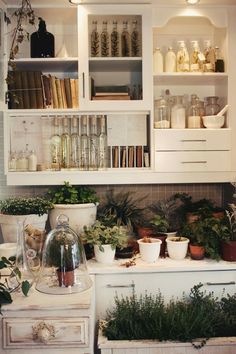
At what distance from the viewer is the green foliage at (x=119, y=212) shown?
9.11 ft

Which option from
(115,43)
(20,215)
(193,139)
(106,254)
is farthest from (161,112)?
(20,215)

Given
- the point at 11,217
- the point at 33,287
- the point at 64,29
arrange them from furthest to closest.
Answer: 1. the point at 64,29
2. the point at 11,217
3. the point at 33,287

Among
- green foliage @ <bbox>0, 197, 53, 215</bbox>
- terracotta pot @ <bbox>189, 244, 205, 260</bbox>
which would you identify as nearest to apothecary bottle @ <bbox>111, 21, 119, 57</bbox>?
green foliage @ <bbox>0, 197, 53, 215</bbox>

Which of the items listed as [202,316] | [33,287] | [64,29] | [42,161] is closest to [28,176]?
[42,161]

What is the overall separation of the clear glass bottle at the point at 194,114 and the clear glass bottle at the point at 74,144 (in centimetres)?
71

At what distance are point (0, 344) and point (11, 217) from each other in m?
0.82

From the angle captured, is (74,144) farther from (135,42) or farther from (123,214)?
(135,42)

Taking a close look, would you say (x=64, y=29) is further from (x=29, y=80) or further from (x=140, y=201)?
(x=140, y=201)

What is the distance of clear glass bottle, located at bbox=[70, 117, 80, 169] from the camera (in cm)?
280

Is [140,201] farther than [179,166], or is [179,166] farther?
[140,201]

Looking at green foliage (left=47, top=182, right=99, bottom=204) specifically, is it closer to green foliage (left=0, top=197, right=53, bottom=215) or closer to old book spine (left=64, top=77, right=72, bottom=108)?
green foliage (left=0, top=197, right=53, bottom=215)

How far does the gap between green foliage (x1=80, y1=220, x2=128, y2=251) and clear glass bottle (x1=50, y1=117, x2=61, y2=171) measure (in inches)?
18.1

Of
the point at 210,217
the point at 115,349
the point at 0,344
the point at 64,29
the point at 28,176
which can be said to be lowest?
the point at 115,349

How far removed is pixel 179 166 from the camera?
2.77 meters
